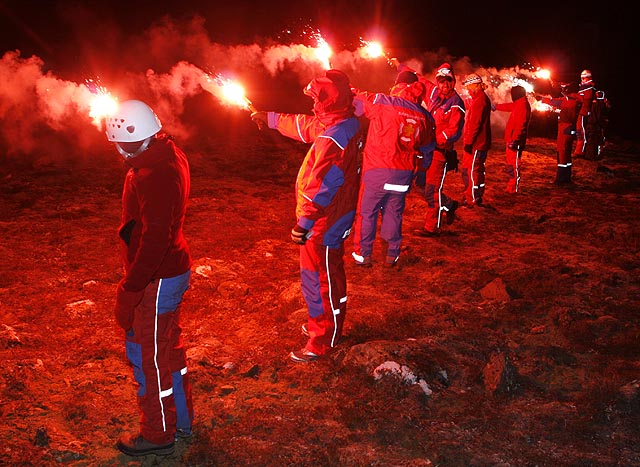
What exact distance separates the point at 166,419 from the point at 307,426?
3.74ft

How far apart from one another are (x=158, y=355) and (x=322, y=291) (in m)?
1.91

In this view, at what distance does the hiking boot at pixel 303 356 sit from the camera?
5.56 metres

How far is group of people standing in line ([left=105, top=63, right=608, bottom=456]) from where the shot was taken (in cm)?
374

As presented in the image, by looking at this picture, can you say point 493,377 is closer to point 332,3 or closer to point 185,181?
point 185,181

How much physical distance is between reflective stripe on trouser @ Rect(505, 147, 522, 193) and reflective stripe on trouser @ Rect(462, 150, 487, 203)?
4.51 feet

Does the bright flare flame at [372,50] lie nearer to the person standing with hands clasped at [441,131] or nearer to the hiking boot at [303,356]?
the person standing with hands clasped at [441,131]

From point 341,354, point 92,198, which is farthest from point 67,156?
point 341,354

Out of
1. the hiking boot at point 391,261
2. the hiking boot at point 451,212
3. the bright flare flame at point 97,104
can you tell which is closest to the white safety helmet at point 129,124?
the hiking boot at point 391,261

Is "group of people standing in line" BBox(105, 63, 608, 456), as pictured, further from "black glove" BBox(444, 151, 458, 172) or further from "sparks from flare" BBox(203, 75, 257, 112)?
"sparks from flare" BBox(203, 75, 257, 112)

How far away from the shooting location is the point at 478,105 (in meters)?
10.3

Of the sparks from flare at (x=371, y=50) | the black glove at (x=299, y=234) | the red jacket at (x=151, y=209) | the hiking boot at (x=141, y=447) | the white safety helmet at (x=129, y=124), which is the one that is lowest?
the hiking boot at (x=141, y=447)

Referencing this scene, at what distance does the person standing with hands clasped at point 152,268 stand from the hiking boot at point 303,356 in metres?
1.47

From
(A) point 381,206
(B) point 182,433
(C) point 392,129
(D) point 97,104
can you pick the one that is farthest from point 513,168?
(D) point 97,104

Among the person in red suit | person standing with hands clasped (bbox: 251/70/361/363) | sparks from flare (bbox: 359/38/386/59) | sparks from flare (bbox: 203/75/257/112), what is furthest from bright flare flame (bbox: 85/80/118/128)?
the person in red suit
